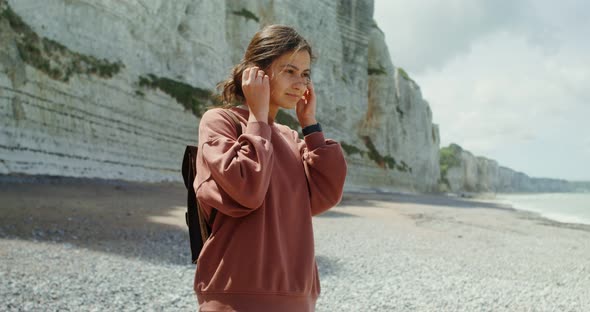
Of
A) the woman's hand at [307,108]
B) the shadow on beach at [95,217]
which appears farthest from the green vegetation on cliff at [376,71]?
the woman's hand at [307,108]

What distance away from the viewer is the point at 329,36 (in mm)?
30797

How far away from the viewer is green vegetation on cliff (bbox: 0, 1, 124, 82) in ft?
42.1

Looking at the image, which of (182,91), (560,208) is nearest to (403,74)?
(560,208)

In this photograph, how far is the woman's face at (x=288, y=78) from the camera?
1.56 meters

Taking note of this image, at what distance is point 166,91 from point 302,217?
17.7 meters

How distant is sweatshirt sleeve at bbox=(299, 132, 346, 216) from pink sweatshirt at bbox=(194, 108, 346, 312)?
0.23 feet

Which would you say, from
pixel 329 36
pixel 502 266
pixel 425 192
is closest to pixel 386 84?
pixel 329 36

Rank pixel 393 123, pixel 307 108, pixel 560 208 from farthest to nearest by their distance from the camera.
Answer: pixel 393 123
pixel 560 208
pixel 307 108

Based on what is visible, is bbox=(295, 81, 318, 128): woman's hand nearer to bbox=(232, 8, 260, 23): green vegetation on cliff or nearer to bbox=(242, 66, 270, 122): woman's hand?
bbox=(242, 66, 270, 122): woman's hand

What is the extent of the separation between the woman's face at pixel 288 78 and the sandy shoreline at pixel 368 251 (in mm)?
3261

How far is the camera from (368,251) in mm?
7855

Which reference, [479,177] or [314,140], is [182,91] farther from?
[479,177]

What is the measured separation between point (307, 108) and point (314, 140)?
0.15 m

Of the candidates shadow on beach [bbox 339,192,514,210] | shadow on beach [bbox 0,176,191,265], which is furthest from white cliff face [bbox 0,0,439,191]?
shadow on beach [bbox 339,192,514,210]
